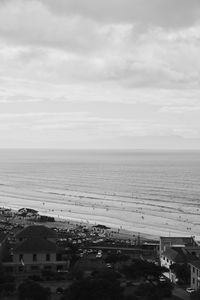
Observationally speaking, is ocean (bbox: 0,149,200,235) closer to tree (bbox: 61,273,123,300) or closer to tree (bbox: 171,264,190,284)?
tree (bbox: 171,264,190,284)

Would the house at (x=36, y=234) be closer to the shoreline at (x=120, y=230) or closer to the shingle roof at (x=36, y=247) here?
the shingle roof at (x=36, y=247)

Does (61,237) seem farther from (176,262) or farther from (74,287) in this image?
(74,287)

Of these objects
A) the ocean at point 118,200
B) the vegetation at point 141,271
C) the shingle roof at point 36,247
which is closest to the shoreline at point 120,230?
the ocean at point 118,200

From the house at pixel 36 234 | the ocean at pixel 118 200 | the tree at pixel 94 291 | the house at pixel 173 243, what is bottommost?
the tree at pixel 94 291

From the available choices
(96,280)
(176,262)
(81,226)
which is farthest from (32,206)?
(96,280)

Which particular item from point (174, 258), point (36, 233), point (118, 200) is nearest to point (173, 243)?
point (174, 258)

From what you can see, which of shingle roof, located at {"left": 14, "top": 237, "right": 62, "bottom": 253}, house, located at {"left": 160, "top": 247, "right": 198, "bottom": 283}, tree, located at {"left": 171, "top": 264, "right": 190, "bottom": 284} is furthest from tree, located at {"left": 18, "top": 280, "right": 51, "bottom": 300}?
house, located at {"left": 160, "top": 247, "right": 198, "bottom": 283}
